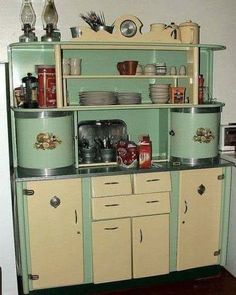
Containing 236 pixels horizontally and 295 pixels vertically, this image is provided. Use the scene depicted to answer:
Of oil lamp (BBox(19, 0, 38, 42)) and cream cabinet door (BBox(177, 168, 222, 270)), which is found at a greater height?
oil lamp (BBox(19, 0, 38, 42))

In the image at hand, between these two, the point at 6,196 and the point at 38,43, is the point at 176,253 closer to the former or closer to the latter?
the point at 6,196

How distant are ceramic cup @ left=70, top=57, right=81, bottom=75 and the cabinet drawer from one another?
73cm

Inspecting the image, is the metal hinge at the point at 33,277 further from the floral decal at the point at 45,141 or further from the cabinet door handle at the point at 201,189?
the cabinet door handle at the point at 201,189

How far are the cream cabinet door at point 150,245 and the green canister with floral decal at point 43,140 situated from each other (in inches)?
26.7

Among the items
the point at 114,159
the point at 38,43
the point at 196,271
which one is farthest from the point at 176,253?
the point at 38,43

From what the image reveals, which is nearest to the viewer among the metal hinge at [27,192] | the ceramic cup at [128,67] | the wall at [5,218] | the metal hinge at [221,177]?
the wall at [5,218]

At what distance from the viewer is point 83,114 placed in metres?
2.89

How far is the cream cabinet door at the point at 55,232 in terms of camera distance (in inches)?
96.9

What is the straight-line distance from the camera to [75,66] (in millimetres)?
2574

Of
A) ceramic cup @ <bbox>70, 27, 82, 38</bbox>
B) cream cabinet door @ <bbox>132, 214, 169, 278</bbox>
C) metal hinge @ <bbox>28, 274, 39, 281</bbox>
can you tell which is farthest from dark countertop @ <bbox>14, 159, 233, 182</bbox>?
ceramic cup @ <bbox>70, 27, 82, 38</bbox>

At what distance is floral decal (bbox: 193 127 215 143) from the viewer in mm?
2703

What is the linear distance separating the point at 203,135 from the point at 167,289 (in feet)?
3.72

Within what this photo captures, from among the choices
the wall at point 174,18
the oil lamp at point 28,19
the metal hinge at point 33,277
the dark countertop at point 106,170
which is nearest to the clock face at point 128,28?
the wall at point 174,18

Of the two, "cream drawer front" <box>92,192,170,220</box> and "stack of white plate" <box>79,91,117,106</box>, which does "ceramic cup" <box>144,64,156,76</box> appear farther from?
"cream drawer front" <box>92,192,170,220</box>
